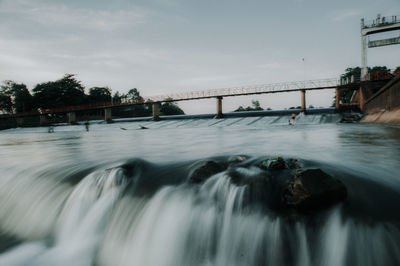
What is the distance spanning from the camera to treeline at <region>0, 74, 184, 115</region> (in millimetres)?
86312

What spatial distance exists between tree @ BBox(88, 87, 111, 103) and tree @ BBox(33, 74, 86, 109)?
333 inches

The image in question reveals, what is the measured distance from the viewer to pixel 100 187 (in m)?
4.65

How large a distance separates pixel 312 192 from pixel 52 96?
98.8m

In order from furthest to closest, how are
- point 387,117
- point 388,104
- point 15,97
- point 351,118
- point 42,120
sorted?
point 15,97
point 42,120
point 351,118
point 387,117
point 388,104

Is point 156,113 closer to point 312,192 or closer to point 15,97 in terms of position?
point 312,192

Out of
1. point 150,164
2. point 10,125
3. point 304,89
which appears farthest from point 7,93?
point 150,164

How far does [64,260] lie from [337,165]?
5.05m

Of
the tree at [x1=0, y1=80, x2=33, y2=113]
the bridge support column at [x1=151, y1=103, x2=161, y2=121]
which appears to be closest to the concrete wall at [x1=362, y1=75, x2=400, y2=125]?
the bridge support column at [x1=151, y1=103, x2=161, y2=121]

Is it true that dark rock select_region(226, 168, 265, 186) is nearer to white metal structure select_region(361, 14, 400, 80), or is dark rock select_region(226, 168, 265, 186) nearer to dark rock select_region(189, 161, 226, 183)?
dark rock select_region(189, 161, 226, 183)

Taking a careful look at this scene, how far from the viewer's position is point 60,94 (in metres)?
86.6

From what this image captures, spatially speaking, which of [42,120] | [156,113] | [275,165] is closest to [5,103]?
[42,120]

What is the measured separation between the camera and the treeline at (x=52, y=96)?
283 ft

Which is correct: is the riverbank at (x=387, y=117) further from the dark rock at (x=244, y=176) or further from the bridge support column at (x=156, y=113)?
the bridge support column at (x=156, y=113)

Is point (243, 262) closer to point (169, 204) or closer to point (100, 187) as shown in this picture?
point (169, 204)
